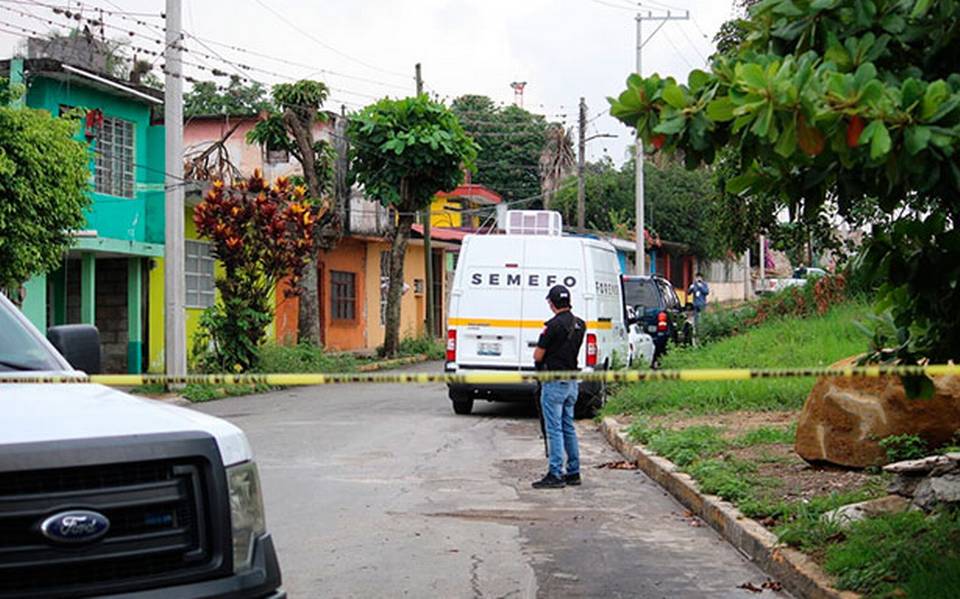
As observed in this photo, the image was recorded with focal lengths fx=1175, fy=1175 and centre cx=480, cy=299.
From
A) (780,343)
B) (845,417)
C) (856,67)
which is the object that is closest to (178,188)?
(780,343)

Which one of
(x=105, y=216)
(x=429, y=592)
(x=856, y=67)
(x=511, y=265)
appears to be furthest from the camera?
(x=105, y=216)

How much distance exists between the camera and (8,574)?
3.72 meters

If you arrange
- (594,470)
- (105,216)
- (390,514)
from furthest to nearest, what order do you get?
(105,216)
(594,470)
(390,514)

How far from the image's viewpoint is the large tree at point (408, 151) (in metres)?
30.2

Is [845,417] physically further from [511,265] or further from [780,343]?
[780,343]

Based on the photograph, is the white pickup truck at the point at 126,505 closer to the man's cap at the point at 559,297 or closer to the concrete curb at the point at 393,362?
the man's cap at the point at 559,297

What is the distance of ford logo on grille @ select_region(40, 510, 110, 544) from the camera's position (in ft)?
12.4

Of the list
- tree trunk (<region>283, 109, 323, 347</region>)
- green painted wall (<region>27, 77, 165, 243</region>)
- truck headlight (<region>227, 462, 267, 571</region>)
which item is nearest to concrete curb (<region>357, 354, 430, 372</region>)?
tree trunk (<region>283, 109, 323, 347</region>)

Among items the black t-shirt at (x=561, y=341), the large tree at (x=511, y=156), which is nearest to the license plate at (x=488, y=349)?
the black t-shirt at (x=561, y=341)

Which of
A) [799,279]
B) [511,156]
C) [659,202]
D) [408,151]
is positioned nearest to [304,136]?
[408,151]

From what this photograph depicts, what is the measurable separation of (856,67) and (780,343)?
15338 mm

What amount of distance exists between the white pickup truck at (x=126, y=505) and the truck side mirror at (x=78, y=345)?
2.74 feet

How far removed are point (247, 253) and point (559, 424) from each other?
13.2 meters

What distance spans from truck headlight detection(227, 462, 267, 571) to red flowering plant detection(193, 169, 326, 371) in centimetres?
1860
